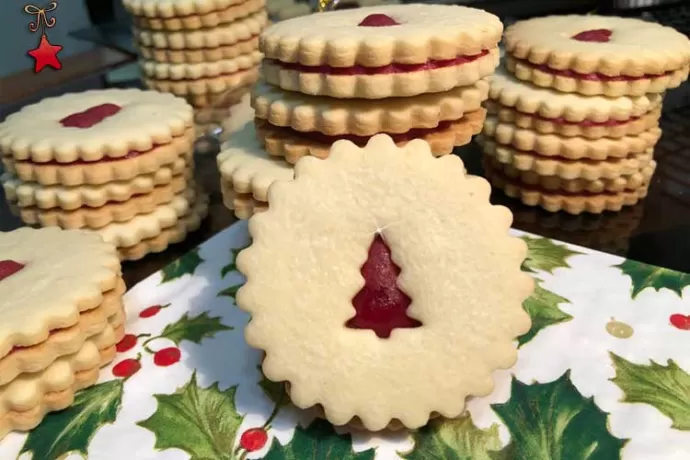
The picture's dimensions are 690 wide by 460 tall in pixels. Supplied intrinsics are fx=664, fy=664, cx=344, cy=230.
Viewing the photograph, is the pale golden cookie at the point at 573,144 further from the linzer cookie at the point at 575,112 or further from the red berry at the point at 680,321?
the red berry at the point at 680,321

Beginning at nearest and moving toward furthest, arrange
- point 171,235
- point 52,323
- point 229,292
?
point 52,323 < point 229,292 < point 171,235

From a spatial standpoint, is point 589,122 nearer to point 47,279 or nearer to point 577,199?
point 577,199

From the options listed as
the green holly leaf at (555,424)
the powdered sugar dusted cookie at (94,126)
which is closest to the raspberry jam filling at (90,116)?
the powdered sugar dusted cookie at (94,126)

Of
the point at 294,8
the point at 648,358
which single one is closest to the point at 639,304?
the point at 648,358

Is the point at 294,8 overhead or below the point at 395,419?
overhead

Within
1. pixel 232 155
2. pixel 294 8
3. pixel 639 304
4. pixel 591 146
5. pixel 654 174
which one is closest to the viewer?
pixel 639 304

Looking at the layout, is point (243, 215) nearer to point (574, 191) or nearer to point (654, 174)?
point (574, 191)

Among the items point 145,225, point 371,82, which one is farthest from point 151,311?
point 371,82
